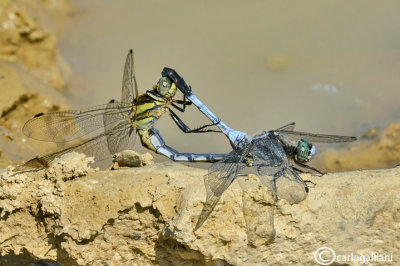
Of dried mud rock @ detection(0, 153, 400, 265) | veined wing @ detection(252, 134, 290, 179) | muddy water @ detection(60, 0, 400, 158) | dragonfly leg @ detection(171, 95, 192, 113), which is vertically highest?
muddy water @ detection(60, 0, 400, 158)

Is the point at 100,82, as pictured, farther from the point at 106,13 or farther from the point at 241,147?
the point at 241,147

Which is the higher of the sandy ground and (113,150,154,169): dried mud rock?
(113,150,154,169): dried mud rock

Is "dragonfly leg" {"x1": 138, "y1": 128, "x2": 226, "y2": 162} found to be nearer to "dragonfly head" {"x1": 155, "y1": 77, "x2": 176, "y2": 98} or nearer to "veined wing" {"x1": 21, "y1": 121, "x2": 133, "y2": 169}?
"veined wing" {"x1": 21, "y1": 121, "x2": 133, "y2": 169}

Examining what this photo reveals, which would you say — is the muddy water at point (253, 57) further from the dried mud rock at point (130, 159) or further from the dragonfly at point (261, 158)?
the dried mud rock at point (130, 159)

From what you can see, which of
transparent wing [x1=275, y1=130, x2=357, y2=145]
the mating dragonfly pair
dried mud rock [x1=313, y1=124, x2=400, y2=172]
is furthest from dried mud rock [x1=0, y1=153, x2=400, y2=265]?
dried mud rock [x1=313, y1=124, x2=400, y2=172]

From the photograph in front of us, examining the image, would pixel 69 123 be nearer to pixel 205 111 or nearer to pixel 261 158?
pixel 205 111

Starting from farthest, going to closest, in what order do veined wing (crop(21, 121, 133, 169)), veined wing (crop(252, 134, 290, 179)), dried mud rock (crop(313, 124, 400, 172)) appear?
dried mud rock (crop(313, 124, 400, 172))
veined wing (crop(21, 121, 133, 169))
veined wing (crop(252, 134, 290, 179))
